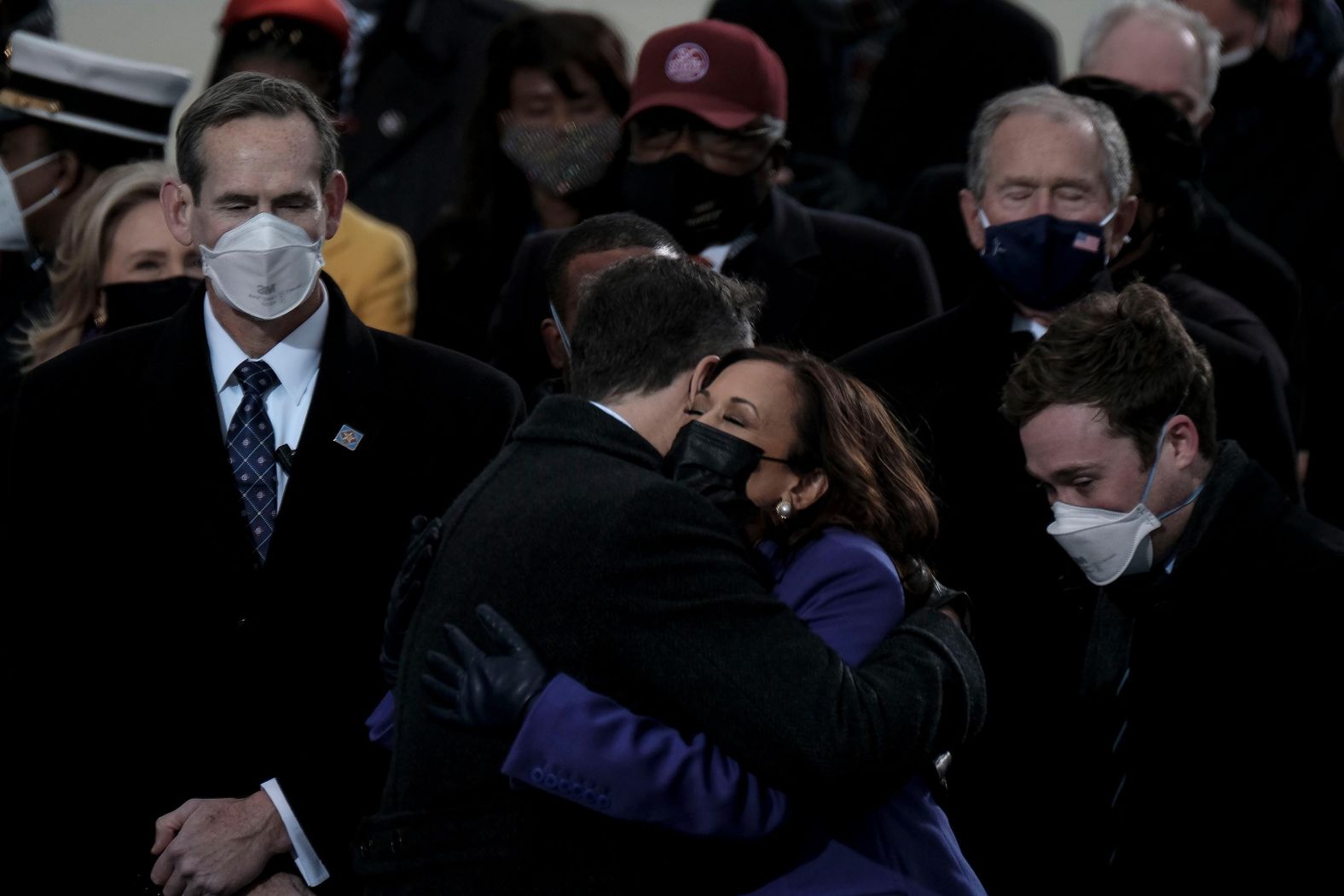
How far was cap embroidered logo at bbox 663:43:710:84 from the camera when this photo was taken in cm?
475

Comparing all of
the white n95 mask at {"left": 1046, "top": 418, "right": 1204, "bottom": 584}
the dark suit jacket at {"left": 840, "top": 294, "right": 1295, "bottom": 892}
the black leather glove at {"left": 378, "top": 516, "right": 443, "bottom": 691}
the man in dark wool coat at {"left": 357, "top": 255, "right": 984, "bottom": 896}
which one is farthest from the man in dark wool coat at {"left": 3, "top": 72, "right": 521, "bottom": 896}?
the white n95 mask at {"left": 1046, "top": 418, "right": 1204, "bottom": 584}

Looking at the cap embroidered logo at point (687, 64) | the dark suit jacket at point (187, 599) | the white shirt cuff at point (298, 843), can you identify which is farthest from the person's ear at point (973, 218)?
the white shirt cuff at point (298, 843)

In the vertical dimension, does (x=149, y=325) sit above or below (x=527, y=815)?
above

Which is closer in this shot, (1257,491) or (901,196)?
(1257,491)

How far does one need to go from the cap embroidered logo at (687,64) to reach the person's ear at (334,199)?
1245mm

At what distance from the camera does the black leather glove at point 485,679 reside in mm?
2770

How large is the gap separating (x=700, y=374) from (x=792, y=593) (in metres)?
0.39

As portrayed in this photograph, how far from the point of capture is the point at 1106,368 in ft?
12.1

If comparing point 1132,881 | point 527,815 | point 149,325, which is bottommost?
point 1132,881

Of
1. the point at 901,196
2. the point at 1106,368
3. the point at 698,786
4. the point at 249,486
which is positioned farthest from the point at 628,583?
the point at 901,196

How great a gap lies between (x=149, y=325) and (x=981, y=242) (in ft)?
5.98

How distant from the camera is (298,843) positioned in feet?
11.2

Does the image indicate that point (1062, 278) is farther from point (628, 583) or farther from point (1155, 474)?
point (628, 583)

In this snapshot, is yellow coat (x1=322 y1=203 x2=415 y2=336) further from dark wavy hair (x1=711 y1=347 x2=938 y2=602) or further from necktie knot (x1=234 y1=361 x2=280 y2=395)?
dark wavy hair (x1=711 y1=347 x2=938 y2=602)
